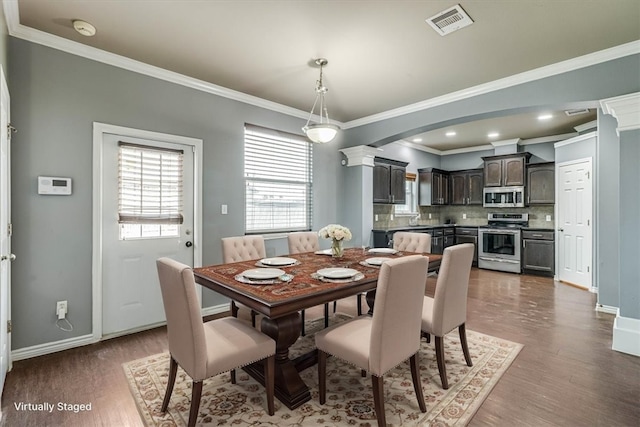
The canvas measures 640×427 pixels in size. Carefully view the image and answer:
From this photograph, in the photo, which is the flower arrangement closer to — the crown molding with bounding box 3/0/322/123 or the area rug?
the area rug

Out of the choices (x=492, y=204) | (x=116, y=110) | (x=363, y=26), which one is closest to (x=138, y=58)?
(x=116, y=110)

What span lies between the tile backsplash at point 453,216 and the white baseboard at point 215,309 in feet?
10.6

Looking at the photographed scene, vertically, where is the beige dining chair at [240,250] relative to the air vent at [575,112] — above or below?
below

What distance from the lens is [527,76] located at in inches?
128

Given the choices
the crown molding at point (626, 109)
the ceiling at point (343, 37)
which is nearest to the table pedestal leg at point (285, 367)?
the ceiling at point (343, 37)

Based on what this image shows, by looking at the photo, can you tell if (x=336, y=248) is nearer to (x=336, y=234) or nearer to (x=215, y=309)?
(x=336, y=234)

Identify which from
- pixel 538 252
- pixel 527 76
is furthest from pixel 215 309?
pixel 538 252

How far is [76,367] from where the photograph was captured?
242 centimetres

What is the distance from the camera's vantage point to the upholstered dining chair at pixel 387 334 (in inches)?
64.8

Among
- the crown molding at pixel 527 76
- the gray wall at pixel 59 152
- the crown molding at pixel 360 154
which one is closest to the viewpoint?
the gray wall at pixel 59 152

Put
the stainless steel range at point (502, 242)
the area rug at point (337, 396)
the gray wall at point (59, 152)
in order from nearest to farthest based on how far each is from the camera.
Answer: the area rug at point (337, 396)
the gray wall at point (59, 152)
the stainless steel range at point (502, 242)

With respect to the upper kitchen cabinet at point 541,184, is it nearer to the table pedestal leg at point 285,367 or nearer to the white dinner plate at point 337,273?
the white dinner plate at point 337,273

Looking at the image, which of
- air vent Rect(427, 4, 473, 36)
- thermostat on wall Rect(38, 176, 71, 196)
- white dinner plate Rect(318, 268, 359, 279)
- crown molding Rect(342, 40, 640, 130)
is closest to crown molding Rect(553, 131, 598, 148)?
crown molding Rect(342, 40, 640, 130)

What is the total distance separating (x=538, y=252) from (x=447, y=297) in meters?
4.88
